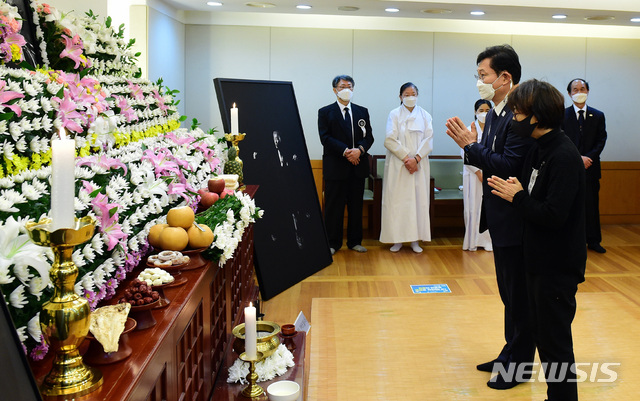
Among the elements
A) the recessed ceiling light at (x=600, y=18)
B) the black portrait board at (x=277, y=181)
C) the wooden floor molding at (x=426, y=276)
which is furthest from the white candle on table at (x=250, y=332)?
the recessed ceiling light at (x=600, y=18)

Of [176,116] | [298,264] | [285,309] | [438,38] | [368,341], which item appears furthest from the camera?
[438,38]

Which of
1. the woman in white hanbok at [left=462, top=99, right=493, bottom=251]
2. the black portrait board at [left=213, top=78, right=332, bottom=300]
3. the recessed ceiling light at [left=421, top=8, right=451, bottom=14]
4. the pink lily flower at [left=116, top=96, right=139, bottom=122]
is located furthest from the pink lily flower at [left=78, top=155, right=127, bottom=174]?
the recessed ceiling light at [left=421, top=8, right=451, bottom=14]

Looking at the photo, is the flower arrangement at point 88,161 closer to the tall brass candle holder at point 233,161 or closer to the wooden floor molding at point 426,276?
the tall brass candle holder at point 233,161

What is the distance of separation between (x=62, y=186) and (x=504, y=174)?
7.87 feet

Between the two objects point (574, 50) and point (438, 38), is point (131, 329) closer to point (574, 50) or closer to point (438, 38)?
point (438, 38)

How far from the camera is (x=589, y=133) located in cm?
652

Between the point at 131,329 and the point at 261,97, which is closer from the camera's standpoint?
the point at 131,329

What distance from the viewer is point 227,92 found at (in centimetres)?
470

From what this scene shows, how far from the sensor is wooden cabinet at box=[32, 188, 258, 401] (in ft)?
3.97

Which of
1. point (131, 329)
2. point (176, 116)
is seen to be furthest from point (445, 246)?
point (131, 329)

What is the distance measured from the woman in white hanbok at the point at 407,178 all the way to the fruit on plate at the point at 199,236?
14.6 ft

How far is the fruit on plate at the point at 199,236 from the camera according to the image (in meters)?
2.11

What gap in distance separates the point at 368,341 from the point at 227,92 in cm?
205

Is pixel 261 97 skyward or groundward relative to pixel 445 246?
skyward
